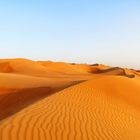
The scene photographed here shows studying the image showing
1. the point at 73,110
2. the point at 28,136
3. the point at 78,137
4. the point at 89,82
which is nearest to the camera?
the point at 28,136

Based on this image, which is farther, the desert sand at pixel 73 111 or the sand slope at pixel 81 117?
the desert sand at pixel 73 111

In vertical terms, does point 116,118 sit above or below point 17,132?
below

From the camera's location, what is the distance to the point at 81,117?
867cm

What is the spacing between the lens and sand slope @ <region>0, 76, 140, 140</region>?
6586 millimetres

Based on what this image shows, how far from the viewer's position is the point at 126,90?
629 inches

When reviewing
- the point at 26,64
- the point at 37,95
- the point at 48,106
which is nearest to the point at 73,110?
the point at 48,106

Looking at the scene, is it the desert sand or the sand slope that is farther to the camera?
the desert sand

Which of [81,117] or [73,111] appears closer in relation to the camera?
[81,117]

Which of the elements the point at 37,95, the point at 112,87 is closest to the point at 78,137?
the point at 37,95

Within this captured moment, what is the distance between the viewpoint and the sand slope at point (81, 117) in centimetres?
659

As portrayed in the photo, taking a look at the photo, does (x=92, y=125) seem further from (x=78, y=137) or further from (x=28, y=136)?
(x=28, y=136)

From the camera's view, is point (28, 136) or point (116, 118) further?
point (116, 118)

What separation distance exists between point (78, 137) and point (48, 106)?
3.17 metres

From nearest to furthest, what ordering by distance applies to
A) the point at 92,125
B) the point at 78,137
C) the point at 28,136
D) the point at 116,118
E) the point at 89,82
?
the point at 28,136
the point at 78,137
the point at 92,125
the point at 116,118
the point at 89,82
